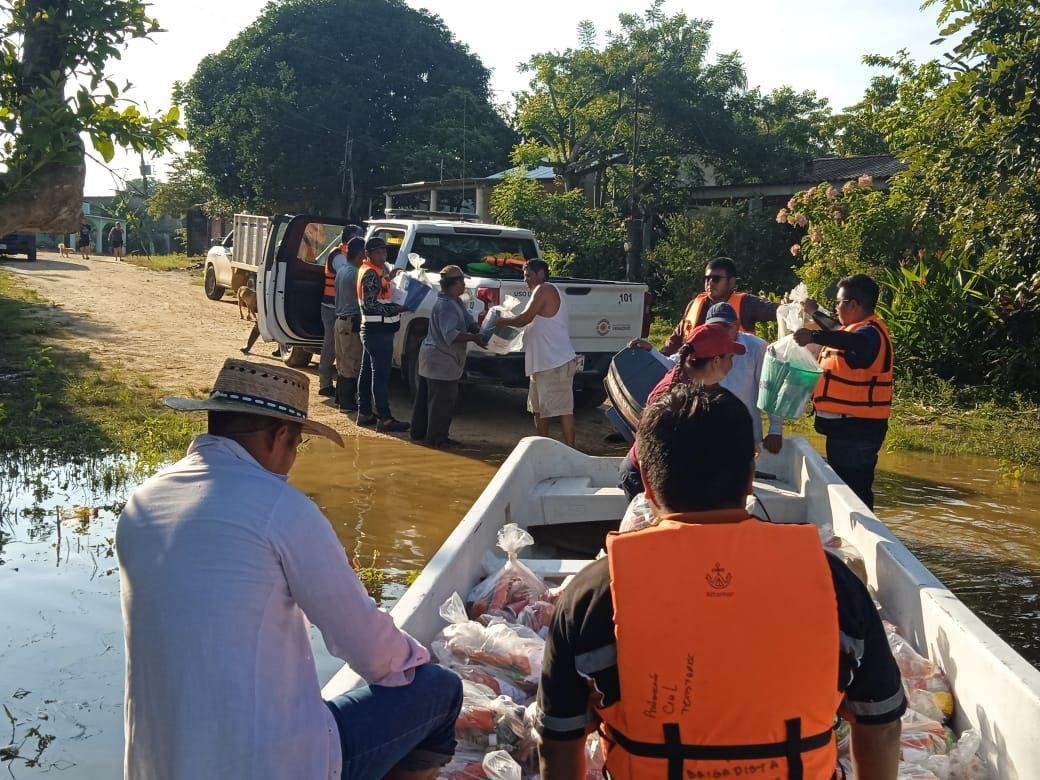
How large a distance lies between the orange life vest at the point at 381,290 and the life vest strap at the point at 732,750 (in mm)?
8064

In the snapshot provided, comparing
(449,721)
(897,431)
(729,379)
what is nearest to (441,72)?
(897,431)

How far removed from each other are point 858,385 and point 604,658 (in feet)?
14.6

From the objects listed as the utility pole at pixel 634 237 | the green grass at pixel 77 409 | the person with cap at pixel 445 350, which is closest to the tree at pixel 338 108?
the utility pole at pixel 634 237

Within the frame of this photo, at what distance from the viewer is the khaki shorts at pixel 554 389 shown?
9.05 m

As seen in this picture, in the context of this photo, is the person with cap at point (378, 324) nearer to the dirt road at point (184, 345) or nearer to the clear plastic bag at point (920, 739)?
the dirt road at point (184, 345)

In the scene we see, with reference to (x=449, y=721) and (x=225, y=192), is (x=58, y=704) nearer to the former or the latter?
(x=449, y=721)

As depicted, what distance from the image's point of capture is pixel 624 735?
212cm

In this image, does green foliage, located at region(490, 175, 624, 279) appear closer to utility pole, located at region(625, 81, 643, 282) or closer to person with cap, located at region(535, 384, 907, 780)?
utility pole, located at region(625, 81, 643, 282)

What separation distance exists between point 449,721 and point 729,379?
3343 millimetres

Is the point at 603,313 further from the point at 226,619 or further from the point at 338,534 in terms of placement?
the point at 226,619

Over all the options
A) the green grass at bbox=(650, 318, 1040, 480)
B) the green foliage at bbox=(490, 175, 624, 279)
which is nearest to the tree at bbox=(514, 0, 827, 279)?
the green foliage at bbox=(490, 175, 624, 279)

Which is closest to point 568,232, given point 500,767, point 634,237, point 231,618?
point 634,237

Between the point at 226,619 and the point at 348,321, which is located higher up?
the point at 348,321

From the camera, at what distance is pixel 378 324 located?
991cm
